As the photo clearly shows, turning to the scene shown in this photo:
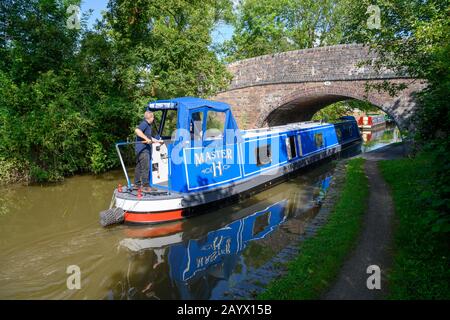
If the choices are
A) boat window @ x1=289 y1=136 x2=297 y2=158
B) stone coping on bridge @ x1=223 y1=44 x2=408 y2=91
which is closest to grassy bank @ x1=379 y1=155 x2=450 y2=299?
boat window @ x1=289 y1=136 x2=297 y2=158

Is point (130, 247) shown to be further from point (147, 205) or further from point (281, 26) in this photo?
point (281, 26)

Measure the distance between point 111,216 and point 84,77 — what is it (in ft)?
24.4

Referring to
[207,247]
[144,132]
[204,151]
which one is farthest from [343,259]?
[144,132]

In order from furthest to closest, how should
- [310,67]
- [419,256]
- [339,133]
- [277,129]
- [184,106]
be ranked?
[339,133] < [310,67] < [277,129] < [184,106] < [419,256]

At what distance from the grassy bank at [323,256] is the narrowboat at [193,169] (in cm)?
297

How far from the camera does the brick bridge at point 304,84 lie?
14815 millimetres

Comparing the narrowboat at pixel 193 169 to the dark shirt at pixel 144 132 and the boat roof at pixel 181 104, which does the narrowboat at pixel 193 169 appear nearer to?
the boat roof at pixel 181 104

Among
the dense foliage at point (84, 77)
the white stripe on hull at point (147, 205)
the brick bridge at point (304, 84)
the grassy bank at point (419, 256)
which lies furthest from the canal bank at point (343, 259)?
the dense foliage at point (84, 77)

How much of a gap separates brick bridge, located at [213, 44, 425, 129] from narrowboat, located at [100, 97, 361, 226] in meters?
6.90

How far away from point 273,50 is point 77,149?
2497 cm

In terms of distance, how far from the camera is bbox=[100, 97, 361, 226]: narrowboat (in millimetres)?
7398

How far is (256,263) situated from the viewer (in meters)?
5.85

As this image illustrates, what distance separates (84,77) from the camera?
1227 cm
